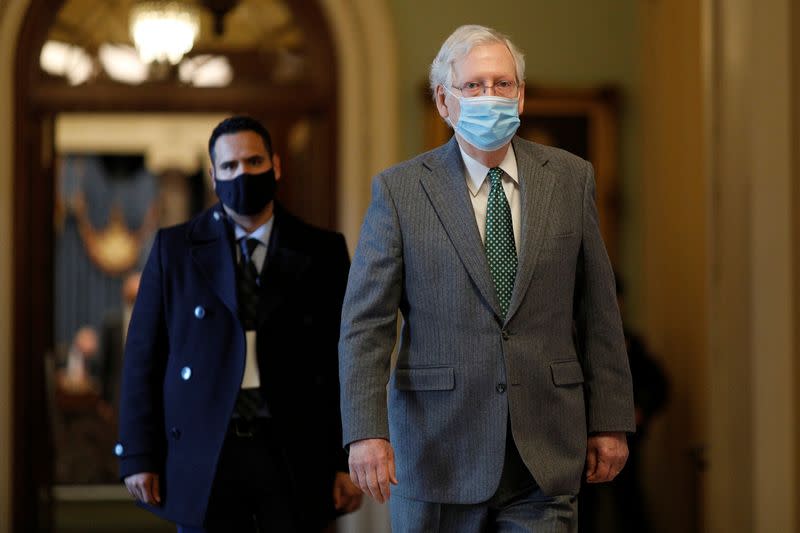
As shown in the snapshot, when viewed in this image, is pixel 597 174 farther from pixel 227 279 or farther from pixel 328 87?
pixel 227 279

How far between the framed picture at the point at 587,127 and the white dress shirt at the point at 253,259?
3.41 metres

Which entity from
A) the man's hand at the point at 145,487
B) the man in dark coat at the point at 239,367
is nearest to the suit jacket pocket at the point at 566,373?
the man in dark coat at the point at 239,367

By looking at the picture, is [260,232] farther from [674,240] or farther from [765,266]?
[674,240]

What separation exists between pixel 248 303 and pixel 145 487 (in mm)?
669

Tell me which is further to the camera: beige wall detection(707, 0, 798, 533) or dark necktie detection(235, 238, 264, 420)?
beige wall detection(707, 0, 798, 533)

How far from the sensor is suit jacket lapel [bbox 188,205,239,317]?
4078mm

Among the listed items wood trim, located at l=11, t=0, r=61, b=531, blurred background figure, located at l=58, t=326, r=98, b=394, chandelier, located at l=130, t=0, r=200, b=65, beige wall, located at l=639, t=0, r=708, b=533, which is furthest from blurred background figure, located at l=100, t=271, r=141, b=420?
beige wall, located at l=639, t=0, r=708, b=533

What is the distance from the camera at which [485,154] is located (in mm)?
3393

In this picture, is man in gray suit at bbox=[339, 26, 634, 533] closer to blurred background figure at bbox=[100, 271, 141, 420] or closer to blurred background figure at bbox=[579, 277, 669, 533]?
blurred background figure at bbox=[579, 277, 669, 533]

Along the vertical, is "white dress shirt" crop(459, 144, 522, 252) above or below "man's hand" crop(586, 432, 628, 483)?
above

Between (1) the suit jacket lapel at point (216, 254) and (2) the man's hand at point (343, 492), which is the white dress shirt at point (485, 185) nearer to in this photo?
(1) the suit jacket lapel at point (216, 254)

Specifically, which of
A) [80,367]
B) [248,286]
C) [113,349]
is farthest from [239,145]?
[80,367]

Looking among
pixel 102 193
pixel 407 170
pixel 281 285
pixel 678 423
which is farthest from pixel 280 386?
pixel 102 193

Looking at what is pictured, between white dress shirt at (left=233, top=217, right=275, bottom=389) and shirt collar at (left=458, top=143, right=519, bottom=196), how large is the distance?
0.98 m
